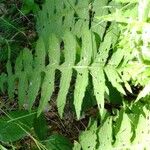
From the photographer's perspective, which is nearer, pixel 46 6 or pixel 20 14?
pixel 46 6

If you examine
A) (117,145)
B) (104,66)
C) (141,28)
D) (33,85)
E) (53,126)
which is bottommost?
(53,126)

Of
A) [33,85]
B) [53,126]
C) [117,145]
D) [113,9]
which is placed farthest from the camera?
[53,126]

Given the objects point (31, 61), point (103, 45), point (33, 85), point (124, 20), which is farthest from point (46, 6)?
point (124, 20)

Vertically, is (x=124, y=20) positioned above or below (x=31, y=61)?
above

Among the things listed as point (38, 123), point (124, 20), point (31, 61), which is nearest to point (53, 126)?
point (38, 123)

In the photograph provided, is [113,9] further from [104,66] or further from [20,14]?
[20,14]

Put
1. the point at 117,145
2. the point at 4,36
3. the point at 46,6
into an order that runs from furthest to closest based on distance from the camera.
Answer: the point at 4,36 < the point at 46,6 < the point at 117,145

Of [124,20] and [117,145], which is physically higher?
[124,20]

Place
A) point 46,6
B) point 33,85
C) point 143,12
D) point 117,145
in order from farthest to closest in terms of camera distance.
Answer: point 46,6 < point 33,85 < point 117,145 < point 143,12

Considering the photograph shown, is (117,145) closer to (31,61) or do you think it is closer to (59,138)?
(59,138)
